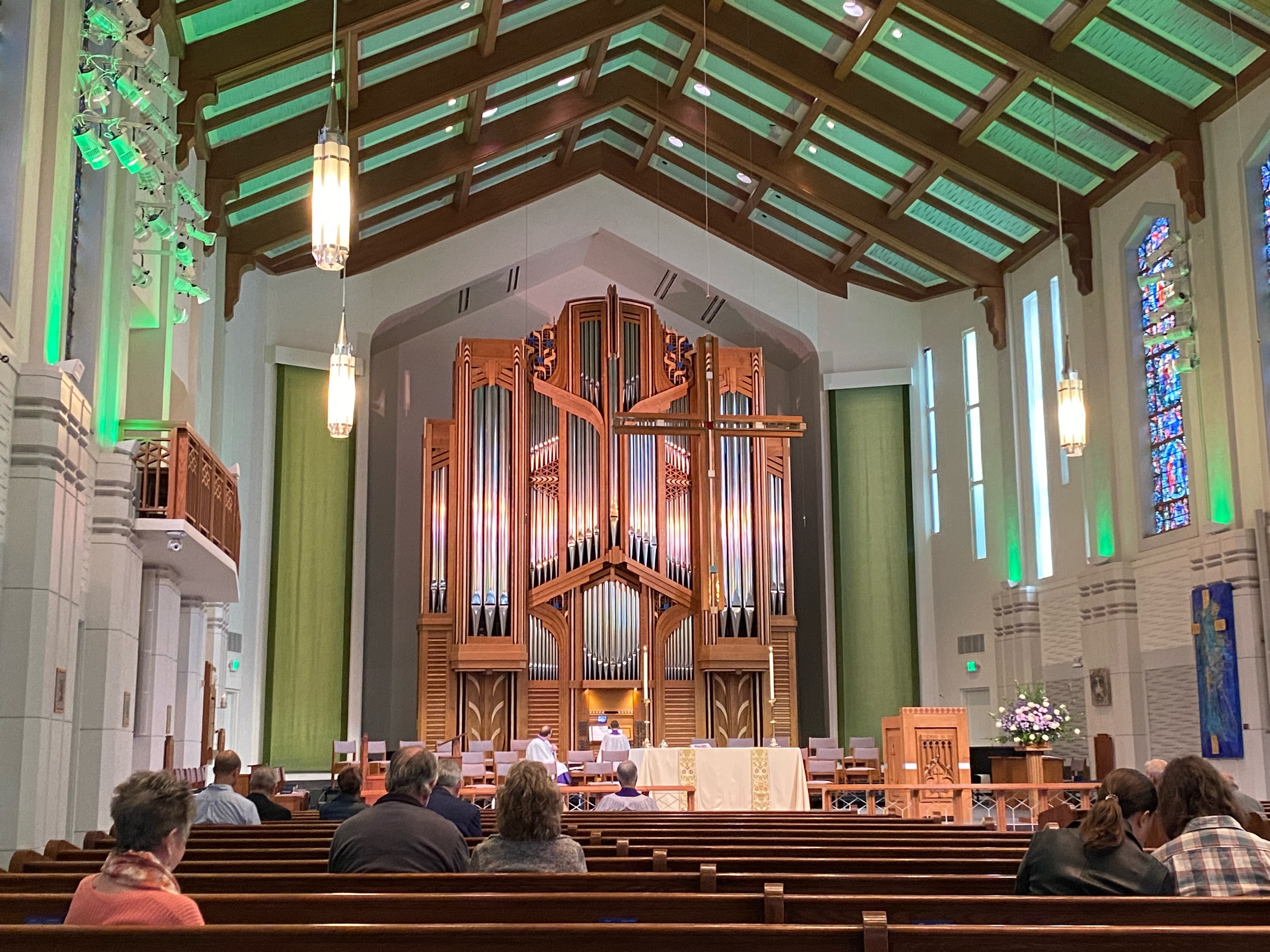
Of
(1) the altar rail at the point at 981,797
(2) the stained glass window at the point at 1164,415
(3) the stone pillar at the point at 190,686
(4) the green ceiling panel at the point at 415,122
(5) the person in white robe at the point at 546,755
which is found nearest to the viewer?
(1) the altar rail at the point at 981,797

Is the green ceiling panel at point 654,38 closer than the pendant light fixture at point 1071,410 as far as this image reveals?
No

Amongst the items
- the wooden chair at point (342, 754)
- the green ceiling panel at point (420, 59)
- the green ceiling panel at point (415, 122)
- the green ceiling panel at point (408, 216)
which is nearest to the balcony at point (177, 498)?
the wooden chair at point (342, 754)

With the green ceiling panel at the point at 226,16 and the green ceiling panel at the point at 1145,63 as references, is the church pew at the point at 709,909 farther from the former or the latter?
the green ceiling panel at the point at 1145,63

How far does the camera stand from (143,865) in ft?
8.82

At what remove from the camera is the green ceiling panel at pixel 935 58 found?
13.8 metres

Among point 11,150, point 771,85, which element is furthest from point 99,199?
point 771,85

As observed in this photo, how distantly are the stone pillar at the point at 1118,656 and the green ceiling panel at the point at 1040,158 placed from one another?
4.48 meters

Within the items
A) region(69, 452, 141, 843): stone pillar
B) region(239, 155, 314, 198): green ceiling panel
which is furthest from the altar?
region(239, 155, 314, 198): green ceiling panel

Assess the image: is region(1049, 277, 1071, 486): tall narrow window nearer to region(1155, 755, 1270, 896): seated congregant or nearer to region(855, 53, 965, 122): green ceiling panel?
region(855, 53, 965, 122): green ceiling panel

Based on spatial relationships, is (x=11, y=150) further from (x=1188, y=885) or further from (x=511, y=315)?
(x=511, y=315)

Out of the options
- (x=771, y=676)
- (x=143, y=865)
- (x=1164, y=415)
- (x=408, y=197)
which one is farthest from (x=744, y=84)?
(x=143, y=865)

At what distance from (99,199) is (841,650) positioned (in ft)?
39.4

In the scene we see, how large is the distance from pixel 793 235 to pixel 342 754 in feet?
31.8

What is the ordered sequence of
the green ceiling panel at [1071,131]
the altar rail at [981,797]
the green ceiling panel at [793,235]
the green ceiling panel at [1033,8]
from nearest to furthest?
1. the altar rail at [981,797]
2. the green ceiling panel at [1033,8]
3. the green ceiling panel at [1071,131]
4. the green ceiling panel at [793,235]
